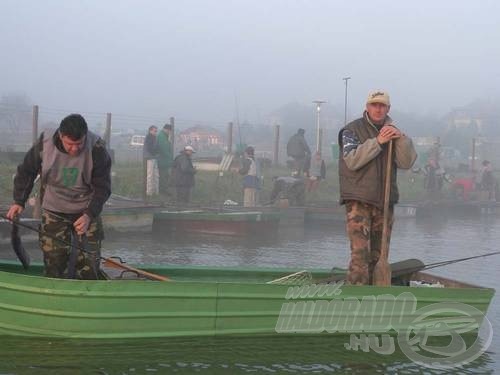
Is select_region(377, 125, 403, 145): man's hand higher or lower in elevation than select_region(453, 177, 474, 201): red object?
higher

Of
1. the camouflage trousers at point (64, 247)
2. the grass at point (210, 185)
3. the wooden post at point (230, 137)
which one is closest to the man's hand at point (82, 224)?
the camouflage trousers at point (64, 247)

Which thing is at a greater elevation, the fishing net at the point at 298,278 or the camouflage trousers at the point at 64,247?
the camouflage trousers at the point at 64,247

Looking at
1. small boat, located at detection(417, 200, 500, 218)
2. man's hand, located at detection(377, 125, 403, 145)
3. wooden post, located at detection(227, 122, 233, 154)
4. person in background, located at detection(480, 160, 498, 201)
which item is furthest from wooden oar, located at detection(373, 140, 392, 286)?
person in background, located at detection(480, 160, 498, 201)

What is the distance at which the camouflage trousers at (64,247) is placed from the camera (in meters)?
6.59

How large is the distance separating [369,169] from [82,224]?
265cm

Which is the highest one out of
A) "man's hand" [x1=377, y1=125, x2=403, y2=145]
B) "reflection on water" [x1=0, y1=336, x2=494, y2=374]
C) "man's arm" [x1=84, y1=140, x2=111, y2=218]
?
"man's hand" [x1=377, y1=125, x2=403, y2=145]

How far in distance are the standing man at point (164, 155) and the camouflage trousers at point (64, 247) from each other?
1205 cm

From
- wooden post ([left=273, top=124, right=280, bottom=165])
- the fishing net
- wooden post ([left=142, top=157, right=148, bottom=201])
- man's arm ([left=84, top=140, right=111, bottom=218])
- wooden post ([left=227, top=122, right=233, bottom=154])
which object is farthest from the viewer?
wooden post ([left=273, top=124, right=280, bottom=165])

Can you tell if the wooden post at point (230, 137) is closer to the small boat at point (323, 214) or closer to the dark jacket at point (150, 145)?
the small boat at point (323, 214)

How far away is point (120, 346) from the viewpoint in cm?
636

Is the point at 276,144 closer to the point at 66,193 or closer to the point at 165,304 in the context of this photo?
the point at 66,193

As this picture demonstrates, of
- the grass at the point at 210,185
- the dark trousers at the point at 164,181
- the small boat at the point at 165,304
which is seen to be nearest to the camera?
the small boat at the point at 165,304

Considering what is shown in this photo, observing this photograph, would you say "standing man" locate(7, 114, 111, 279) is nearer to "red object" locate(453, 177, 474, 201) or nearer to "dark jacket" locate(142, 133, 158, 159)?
"dark jacket" locate(142, 133, 158, 159)

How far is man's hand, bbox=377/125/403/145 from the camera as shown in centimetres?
661
